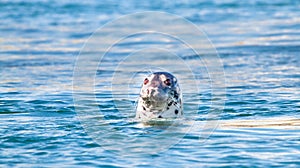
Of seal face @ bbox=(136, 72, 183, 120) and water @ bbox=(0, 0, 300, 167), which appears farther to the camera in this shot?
seal face @ bbox=(136, 72, 183, 120)

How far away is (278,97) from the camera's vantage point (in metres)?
10.5

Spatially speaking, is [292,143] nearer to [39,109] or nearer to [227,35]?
[39,109]

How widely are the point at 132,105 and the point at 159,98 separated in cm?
177

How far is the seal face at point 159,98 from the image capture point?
8.34 metres

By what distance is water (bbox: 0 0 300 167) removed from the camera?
7.33m

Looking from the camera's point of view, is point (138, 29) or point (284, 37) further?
point (138, 29)

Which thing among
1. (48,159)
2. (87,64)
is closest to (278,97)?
(48,159)

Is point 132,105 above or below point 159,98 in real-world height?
above

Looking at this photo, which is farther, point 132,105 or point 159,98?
point 132,105

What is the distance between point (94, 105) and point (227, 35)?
9706 mm

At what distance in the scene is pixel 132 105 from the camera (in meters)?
10.1

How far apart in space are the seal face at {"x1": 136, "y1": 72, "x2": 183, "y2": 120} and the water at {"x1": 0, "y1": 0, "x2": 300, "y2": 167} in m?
0.18

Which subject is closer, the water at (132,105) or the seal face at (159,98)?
the water at (132,105)

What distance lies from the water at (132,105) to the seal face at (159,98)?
7.2 inches
